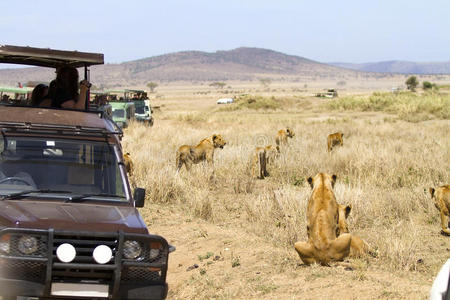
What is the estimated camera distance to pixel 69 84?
8445 mm

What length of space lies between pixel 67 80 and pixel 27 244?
3649 millimetres

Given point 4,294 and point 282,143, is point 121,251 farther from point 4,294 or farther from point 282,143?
point 282,143

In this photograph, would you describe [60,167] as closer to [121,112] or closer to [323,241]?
[323,241]

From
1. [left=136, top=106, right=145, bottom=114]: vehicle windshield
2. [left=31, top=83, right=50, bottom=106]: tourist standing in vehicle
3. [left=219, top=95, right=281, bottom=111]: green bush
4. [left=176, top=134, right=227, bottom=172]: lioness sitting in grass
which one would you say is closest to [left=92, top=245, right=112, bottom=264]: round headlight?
[left=31, top=83, right=50, bottom=106]: tourist standing in vehicle

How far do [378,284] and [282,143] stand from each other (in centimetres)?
1514

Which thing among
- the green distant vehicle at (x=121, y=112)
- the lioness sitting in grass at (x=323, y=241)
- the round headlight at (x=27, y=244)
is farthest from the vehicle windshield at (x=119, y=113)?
the round headlight at (x=27, y=244)

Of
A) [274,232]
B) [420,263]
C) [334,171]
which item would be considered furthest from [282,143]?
[420,263]

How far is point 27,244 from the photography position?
5.08 metres

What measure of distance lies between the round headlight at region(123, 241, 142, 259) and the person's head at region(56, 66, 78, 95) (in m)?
3.56

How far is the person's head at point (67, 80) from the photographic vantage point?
27.5 ft

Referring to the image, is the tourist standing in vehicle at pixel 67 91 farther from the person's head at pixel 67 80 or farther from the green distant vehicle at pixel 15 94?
the green distant vehicle at pixel 15 94

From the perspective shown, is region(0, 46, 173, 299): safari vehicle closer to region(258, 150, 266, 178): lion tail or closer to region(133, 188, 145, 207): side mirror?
region(133, 188, 145, 207): side mirror

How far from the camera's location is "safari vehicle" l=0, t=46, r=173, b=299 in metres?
5.05

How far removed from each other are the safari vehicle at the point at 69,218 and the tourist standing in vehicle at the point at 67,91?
1529 millimetres
